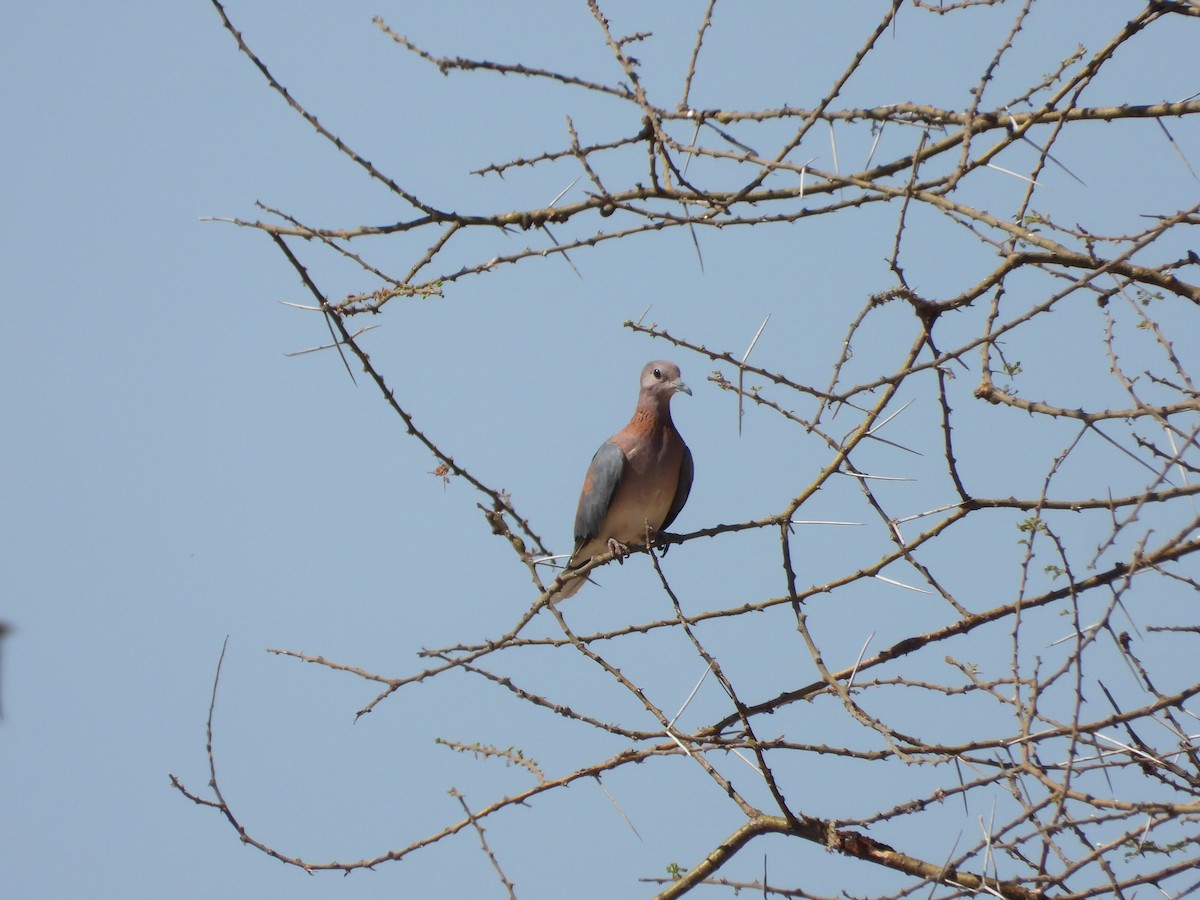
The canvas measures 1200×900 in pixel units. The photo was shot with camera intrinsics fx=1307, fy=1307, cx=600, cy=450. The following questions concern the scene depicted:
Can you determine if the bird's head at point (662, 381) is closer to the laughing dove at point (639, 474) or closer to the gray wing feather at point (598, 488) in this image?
the laughing dove at point (639, 474)

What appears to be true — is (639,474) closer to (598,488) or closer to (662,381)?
(598,488)

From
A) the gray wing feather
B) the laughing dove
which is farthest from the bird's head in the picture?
the gray wing feather

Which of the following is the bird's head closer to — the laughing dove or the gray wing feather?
the laughing dove

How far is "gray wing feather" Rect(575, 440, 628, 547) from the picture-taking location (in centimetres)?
683

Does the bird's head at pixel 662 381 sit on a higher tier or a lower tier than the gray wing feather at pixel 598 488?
higher

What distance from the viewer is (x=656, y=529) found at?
22.6 feet

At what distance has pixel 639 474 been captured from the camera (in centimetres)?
684

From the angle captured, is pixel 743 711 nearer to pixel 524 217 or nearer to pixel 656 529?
pixel 524 217

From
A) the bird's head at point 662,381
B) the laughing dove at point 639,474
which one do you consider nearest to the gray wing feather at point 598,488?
the laughing dove at point 639,474

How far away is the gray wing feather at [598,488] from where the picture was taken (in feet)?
22.4

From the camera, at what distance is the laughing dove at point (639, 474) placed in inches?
270

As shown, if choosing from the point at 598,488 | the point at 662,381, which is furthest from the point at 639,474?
the point at 662,381

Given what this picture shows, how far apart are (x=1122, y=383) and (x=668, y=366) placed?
370 centimetres

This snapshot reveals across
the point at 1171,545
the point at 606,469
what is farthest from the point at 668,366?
the point at 1171,545
